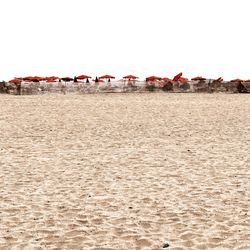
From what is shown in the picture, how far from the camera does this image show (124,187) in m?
9.99

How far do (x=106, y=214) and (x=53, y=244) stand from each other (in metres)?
1.61

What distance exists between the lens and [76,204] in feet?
28.6

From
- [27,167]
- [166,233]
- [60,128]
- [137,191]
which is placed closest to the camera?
[166,233]

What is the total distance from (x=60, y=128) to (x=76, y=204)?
11755 millimetres

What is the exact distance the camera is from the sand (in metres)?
6.96

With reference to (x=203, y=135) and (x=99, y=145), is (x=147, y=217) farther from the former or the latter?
(x=203, y=135)

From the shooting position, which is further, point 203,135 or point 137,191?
point 203,135

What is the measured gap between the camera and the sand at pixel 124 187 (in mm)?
6957

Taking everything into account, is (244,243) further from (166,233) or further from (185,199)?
(185,199)

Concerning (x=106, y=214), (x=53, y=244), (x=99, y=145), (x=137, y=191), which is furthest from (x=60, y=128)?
(x=53, y=244)

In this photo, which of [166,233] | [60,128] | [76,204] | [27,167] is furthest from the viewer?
[60,128]

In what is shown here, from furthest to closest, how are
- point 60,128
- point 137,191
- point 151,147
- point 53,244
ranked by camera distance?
point 60,128 → point 151,147 → point 137,191 → point 53,244

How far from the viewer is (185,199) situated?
9.00 m

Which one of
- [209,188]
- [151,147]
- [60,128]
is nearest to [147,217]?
[209,188]
